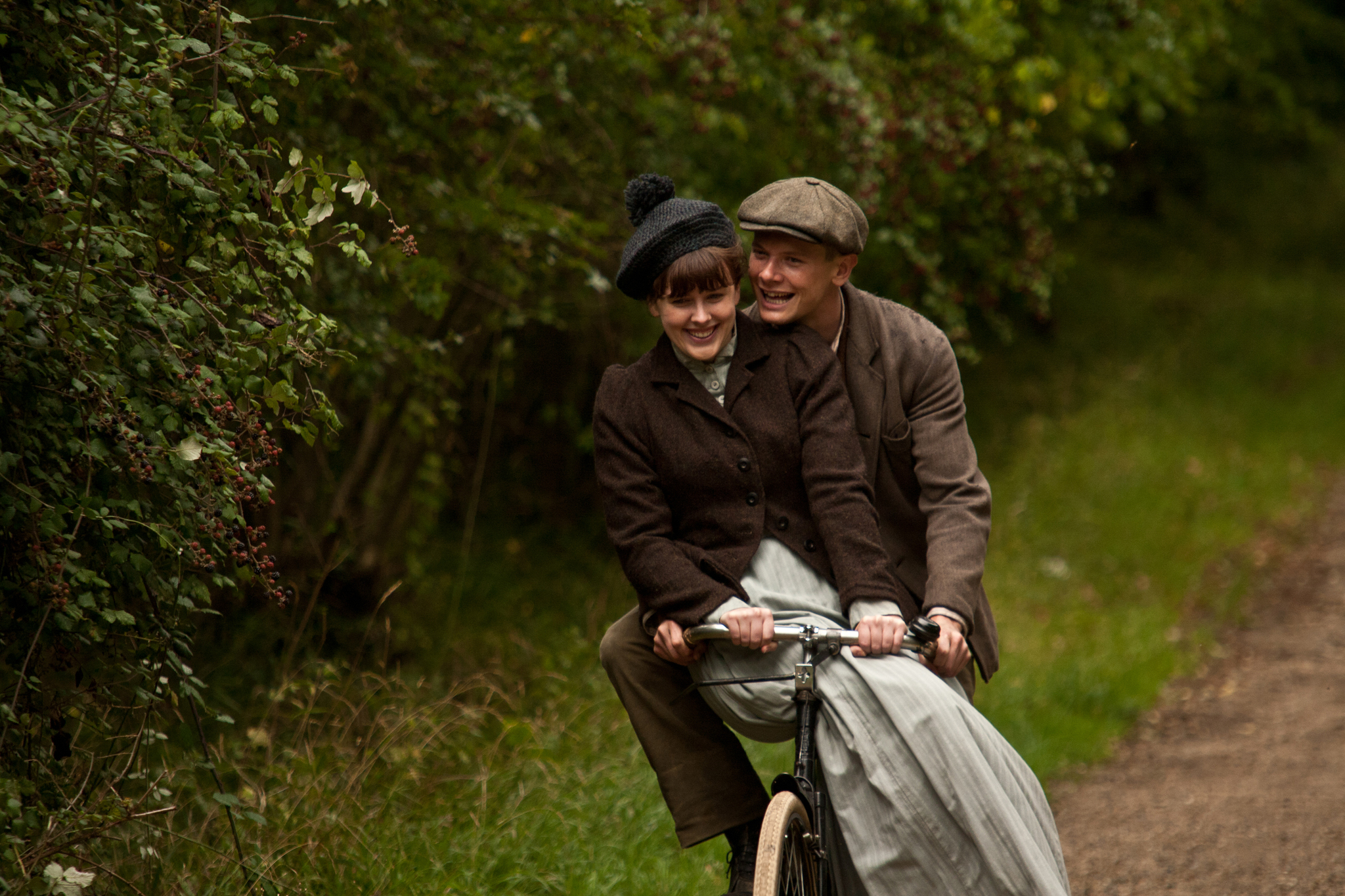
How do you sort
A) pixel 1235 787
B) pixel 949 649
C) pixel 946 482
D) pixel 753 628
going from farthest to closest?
pixel 1235 787
pixel 946 482
pixel 949 649
pixel 753 628

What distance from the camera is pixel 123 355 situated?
2529mm

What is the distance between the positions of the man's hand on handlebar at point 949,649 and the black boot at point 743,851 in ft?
1.87

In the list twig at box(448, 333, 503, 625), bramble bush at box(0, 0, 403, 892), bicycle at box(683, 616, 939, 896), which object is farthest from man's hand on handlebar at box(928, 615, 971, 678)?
twig at box(448, 333, 503, 625)

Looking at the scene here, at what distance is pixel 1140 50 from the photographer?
332 inches

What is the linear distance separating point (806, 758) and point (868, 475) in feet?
2.18

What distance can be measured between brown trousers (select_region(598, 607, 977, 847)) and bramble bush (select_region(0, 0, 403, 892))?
800mm

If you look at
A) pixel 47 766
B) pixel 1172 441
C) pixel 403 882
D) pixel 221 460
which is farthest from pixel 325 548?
pixel 1172 441

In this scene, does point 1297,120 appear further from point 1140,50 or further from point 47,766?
point 47,766

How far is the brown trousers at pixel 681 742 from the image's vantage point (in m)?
2.92

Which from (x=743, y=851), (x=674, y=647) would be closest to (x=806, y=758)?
(x=674, y=647)

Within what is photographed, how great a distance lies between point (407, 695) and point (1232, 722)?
3902mm

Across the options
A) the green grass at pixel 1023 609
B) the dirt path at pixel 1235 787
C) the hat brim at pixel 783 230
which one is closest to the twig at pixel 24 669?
the green grass at pixel 1023 609

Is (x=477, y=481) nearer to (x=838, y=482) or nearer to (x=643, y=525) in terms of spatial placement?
(x=643, y=525)

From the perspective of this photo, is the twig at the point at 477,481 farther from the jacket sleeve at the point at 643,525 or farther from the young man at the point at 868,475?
the jacket sleeve at the point at 643,525
